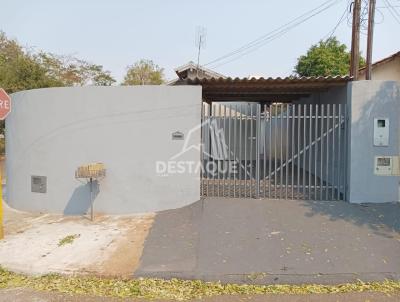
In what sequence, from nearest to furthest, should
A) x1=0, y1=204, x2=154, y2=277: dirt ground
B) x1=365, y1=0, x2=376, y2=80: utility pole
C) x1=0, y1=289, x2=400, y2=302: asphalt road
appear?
1. x1=0, y1=289, x2=400, y2=302: asphalt road
2. x1=0, y1=204, x2=154, y2=277: dirt ground
3. x1=365, y1=0, x2=376, y2=80: utility pole

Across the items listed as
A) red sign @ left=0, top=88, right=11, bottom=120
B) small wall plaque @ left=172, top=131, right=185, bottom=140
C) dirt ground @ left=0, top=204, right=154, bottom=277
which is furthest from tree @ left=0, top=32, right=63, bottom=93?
small wall plaque @ left=172, top=131, right=185, bottom=140

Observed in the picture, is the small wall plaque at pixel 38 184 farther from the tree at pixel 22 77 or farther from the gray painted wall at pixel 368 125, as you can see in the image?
the tree at pixel 22 77

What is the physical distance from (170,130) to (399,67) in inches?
335

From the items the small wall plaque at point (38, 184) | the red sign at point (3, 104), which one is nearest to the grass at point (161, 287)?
the red sign at point (3, 104)

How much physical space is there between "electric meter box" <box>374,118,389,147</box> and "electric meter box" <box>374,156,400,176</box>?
30 cm

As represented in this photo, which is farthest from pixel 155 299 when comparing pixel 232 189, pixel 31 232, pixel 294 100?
pixel 294 100

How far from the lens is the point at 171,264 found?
16.0 ft

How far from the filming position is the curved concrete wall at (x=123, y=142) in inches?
290

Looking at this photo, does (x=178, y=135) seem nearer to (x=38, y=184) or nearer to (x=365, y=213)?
(x=38, y=184)

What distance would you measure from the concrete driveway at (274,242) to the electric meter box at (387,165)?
0.66 m

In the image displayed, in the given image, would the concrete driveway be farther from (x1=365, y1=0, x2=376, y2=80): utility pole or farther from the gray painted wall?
(x1=365, y1=0, x2=376, y2=80): utility pole

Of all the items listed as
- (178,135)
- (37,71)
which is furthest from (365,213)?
(37,71)

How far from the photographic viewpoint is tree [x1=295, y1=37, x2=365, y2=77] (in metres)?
24.6

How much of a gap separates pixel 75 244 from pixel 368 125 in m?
5.89
